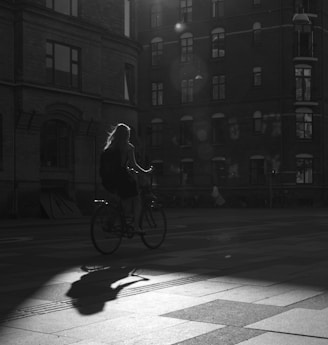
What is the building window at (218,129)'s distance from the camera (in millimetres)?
51969

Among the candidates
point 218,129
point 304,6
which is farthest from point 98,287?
point 218,129

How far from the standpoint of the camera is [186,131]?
53781 mm

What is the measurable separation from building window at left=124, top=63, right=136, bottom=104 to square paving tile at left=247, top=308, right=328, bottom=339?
91.7 feet

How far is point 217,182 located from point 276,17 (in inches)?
540

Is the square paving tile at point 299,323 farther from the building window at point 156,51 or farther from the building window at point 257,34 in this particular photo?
the building window at point 156,51

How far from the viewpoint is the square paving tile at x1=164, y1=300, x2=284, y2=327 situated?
209 inches

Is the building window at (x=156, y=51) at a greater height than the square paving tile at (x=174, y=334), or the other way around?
the building window at (x=156, y=51)

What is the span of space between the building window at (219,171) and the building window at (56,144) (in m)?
23.9

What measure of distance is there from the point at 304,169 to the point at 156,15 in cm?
1872

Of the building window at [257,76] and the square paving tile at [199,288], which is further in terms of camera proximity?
the building window at [257,76]

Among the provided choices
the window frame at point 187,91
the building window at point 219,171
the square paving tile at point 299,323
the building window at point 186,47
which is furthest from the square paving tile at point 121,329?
the building window at point 186,47

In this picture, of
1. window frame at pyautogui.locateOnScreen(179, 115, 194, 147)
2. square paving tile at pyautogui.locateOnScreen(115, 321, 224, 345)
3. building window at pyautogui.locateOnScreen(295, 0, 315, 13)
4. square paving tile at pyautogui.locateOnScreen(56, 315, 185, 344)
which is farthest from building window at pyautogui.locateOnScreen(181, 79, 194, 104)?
square paving tile at pyautogui.locateOnScreen(115, 321, 224, 345)

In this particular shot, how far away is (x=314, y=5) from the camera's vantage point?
161ft

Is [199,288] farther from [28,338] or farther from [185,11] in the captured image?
[185,11]
